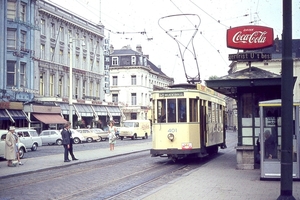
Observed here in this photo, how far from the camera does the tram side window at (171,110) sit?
68.3 ft

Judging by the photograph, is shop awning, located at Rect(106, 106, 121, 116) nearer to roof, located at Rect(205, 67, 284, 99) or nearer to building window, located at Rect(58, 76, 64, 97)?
building window, located at Rect(58, 76, 64, 97)

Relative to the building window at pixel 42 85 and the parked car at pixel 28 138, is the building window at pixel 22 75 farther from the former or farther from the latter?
the parked car at pixel 28 138

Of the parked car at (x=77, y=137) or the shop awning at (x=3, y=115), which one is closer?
the shop awning at (x=3, y=115)

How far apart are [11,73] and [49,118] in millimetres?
8681

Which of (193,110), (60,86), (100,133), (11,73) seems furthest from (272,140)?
(60,86)

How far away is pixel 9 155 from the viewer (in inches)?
835

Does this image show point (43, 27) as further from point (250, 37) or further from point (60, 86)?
point (250, 37)

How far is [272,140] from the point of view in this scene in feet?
48.2

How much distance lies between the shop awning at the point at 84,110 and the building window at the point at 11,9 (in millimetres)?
16626

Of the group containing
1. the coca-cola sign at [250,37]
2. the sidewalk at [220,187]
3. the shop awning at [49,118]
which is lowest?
the sidewalk at [220,187]

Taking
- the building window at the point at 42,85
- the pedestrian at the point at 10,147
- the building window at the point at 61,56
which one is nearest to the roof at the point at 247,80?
the pedestrian at the point at 10,147

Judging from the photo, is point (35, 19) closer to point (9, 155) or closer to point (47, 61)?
point (47, 61)

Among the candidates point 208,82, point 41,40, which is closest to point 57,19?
point 41,40

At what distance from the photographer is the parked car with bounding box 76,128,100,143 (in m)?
51.9
